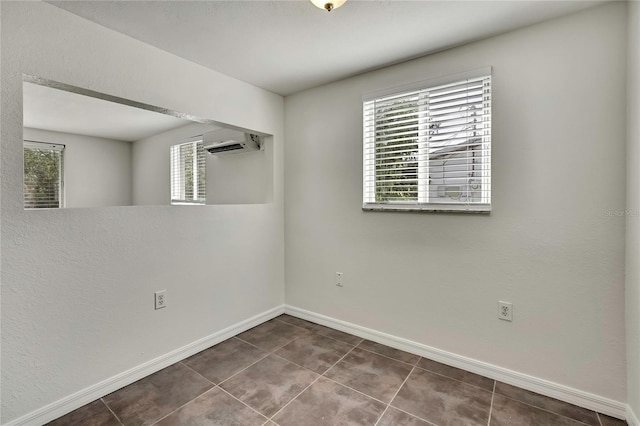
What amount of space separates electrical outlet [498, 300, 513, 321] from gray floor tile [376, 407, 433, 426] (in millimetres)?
876

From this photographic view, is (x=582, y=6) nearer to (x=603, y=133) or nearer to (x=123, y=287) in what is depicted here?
(x=603, y=133)

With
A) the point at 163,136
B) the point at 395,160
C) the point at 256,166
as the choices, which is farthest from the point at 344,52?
the point at 163,136

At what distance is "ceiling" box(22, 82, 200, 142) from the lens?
10.8 ft

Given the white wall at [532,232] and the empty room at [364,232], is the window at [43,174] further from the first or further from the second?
the white wall at [532,232]

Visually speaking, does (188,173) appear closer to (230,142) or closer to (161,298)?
(230,142)

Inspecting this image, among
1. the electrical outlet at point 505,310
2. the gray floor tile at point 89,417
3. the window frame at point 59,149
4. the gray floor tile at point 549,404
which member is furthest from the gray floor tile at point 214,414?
the window frame at point 59,149

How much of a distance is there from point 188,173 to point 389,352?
→ 155 inches

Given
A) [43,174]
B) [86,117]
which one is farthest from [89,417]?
[43,174]

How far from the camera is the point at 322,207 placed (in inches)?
115

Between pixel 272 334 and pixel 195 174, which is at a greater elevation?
pixel 195 174

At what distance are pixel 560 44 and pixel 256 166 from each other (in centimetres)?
272

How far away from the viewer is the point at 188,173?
471cm

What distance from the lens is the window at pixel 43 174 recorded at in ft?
15.6

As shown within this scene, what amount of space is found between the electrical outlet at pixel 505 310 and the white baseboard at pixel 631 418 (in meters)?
0.65
